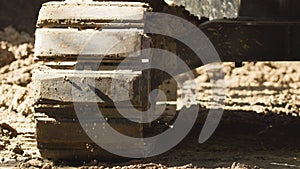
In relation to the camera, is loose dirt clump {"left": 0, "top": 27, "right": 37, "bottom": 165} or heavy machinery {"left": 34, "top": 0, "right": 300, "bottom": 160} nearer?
heavy machinery {"left": 34, "top": 0, "right": 300, "bottom": 160}

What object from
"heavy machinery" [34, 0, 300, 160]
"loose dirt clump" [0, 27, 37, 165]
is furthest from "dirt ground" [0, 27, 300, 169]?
"heavy machinery" [34, 0, 300, 160]

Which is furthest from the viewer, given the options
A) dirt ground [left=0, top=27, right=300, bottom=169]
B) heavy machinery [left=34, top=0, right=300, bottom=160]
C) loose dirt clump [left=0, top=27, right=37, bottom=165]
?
loose dirt clump [left=0, top=27, right=37, bottom=165]

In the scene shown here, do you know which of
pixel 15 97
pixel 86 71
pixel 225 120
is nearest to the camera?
pixel 86 71

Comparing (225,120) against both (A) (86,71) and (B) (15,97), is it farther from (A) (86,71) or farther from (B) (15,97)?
(A) (86,71)

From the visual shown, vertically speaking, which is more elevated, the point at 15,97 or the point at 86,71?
the point at 86,71

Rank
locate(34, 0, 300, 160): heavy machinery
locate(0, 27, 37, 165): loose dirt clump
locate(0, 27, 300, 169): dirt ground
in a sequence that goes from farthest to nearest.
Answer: locate(0, 27, 37, 165): loose dirt clump
locate(0, 27, 300, 169): dirt ground
locate(34, 0, 300, 160): heavy machinery

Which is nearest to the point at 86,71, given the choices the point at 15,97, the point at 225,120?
the point at 225,120

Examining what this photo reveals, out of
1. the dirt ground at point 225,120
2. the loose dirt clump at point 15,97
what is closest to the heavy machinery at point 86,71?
the dirt ground at point 225,120

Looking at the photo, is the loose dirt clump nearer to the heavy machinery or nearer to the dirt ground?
the dirt ground

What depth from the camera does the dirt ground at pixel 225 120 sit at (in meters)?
3.50

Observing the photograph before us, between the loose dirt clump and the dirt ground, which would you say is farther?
the loose dirt clump

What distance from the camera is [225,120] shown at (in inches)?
195

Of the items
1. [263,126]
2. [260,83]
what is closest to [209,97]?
[260,83]

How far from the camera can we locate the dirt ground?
11.5ft
